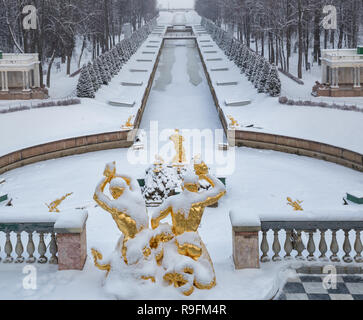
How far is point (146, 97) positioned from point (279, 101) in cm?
944

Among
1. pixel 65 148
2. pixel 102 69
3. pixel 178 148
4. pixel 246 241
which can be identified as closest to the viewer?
pixel 246 241

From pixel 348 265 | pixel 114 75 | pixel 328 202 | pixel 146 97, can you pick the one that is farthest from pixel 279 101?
pixel 348 265

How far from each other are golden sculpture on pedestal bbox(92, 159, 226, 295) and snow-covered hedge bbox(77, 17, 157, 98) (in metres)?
24.7

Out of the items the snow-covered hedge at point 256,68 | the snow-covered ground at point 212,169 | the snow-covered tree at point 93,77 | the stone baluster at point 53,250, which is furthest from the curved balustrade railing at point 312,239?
the snow-covered tree at point 93,77

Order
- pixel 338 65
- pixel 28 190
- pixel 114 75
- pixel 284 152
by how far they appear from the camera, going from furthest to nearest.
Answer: pixel 114 75
pixel 338 65
pixel 284 152
pixel 28 190

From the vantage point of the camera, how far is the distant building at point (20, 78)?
36.8 metres

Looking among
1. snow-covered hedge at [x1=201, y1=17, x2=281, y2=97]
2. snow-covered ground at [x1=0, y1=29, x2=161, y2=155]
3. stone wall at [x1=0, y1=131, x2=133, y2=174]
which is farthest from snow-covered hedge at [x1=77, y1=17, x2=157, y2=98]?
snow-covered hedge at [x1=201, y1=17, x2=281, y2=97]

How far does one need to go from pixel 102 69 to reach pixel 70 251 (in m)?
30.7

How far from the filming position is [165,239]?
9.37 m

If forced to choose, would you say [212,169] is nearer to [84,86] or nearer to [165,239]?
[165,239]

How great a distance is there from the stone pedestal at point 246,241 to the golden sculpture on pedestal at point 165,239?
1.96 feet

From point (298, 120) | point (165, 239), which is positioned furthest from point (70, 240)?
point (298, 120)
